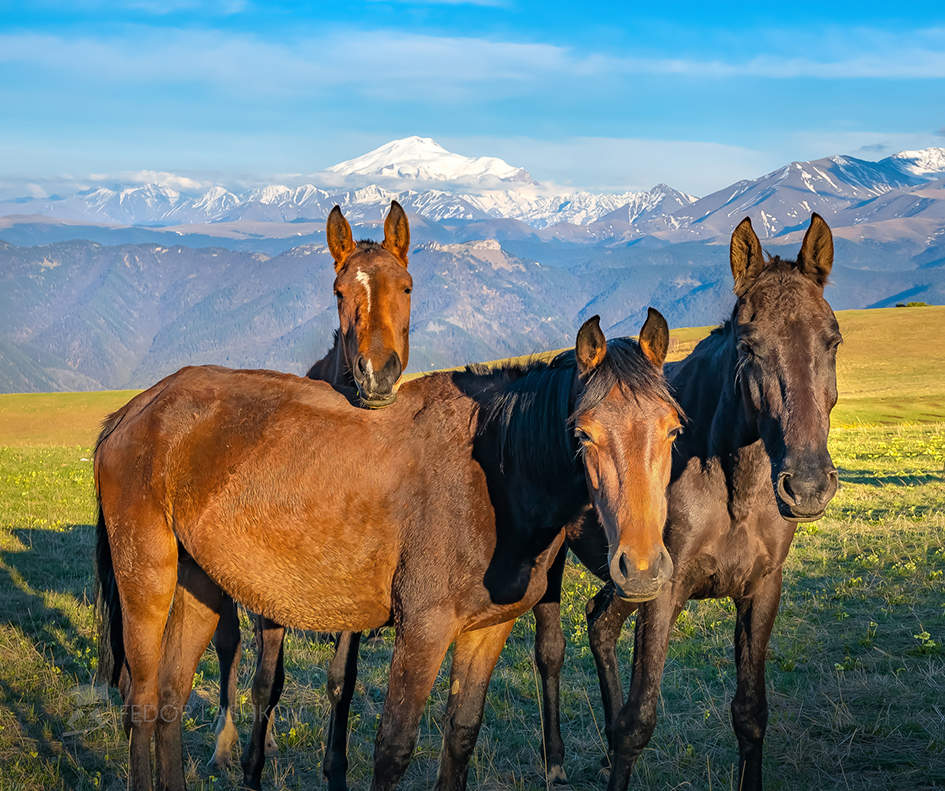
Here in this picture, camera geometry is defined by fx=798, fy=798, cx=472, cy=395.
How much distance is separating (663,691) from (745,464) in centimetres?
297

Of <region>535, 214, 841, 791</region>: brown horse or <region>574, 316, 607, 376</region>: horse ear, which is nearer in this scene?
<region>574, 316, 607, 376</region>: horse ear

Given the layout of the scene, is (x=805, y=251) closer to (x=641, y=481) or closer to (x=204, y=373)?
(x=641, y=481)

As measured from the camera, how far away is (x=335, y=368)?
6.82 metres

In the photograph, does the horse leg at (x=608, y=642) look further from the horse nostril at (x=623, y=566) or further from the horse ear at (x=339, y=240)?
the horse ear at (x=339, y=240)

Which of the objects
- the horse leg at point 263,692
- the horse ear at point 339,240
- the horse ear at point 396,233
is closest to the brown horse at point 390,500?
the horse leg at point 263,692

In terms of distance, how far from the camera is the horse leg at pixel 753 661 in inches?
199

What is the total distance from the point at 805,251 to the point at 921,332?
7363 cm

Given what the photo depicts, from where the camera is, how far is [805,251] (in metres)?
4.75

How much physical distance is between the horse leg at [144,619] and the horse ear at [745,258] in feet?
12.5

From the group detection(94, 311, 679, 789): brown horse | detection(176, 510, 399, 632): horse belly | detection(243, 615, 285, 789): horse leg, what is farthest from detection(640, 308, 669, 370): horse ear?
detection(243, 615, 285, 789): horse leg

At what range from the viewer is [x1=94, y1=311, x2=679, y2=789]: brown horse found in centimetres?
398

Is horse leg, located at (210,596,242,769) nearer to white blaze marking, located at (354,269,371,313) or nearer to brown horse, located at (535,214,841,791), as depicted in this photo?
white blaze marking, located at (354,269,371,313)

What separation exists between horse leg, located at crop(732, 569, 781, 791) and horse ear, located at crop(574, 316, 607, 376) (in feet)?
6.94

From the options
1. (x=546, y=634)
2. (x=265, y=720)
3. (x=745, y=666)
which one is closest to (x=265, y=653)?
(x=265, y=720)
